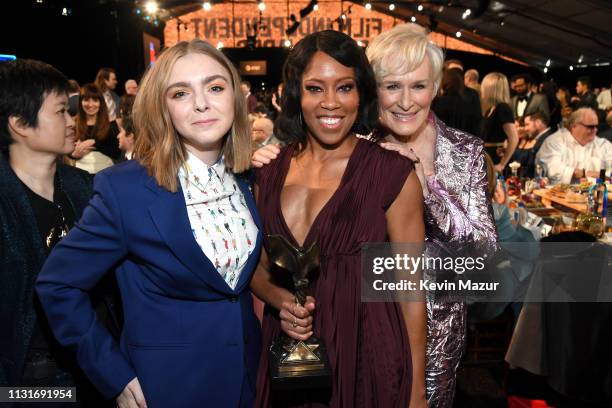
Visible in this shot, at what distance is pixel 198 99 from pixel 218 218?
0.35 m

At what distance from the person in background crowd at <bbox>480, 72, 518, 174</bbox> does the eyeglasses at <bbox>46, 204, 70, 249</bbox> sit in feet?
14.4

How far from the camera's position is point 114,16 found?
12328 millimetres

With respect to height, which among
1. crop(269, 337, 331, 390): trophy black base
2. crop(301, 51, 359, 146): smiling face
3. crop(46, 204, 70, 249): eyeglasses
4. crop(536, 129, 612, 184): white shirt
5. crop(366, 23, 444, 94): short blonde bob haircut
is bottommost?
crop(269, 337, 331, 390): trophy black base

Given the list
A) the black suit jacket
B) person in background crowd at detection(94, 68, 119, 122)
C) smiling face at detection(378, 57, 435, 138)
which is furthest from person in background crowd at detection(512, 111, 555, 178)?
the black suit jacket

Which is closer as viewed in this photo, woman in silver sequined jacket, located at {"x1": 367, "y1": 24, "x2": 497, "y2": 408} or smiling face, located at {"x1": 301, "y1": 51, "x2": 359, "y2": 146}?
smiling face, located at {"x1": 301, "y1": 51, "x2": 359, "y2": 146}

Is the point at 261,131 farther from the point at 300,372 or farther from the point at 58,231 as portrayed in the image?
the point at 300,372

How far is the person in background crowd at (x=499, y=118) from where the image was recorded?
5316 millimetres

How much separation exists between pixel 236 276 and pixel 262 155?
0.46 meters

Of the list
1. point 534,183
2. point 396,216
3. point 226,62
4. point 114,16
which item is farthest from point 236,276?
point 114,16

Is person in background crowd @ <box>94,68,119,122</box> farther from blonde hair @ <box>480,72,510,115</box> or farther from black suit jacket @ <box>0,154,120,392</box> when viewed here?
black suit jacket @ <box>0,154,120,392</box>

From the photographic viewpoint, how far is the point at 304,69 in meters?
A: 1.67

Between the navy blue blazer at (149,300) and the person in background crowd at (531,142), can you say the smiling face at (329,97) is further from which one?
the person in background crowd at (531,142)

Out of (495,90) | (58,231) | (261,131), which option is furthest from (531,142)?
(58,231)

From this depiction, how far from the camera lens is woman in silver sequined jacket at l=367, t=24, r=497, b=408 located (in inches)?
72.4
